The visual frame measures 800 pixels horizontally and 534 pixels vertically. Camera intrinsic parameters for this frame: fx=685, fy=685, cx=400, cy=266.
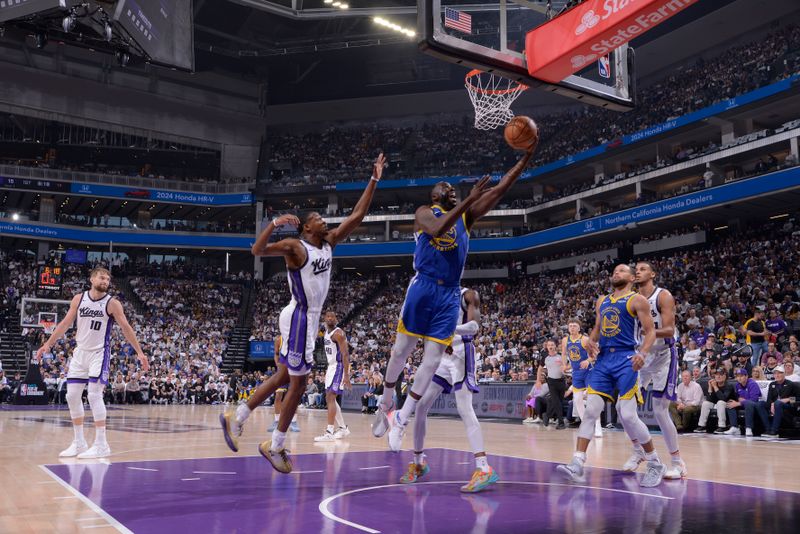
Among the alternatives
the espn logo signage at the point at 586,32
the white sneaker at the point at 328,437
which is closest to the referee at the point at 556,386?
the white sneaker at the point at 328,437

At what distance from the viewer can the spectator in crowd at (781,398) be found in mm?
12570

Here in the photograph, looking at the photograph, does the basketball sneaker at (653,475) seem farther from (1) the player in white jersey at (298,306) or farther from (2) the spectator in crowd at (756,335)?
(2) the spectator in crowd at (756,335)

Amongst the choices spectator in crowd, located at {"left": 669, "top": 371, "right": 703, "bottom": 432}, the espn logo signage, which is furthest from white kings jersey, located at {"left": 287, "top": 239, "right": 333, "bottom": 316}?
spectator in crowd, located at {"left": 669, "top": 371, "right": 703, "bottom": 432}

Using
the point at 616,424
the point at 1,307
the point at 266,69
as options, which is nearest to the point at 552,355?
the point at 616,424

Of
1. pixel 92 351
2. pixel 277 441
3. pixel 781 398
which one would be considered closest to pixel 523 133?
pixel 277 441

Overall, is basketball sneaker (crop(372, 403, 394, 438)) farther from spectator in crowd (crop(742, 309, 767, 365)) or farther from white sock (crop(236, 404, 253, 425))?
spectator in crowd (crop(742, 309, 767, 365))

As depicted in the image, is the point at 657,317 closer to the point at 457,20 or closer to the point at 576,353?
the point at 457,20

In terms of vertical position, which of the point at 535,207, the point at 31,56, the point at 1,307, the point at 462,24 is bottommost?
the point at 1,307

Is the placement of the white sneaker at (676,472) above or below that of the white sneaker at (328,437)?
above

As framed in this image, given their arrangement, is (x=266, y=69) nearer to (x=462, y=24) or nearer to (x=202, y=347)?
(x=202, y=347)

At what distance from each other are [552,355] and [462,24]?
9.01 metres

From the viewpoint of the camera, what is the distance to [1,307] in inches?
1356

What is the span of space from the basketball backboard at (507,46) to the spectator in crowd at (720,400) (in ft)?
22.3

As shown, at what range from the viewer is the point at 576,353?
42.2ft
